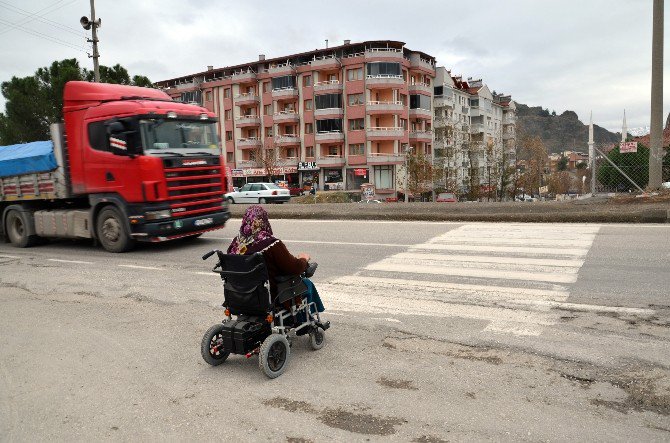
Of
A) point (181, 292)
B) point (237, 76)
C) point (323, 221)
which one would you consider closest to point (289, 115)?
point (237, 76)

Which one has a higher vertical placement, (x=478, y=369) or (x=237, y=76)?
(x=237, y=76)

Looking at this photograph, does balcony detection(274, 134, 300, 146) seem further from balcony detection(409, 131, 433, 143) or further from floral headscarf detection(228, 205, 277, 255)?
floral headscarf detection(228, 205, 277, 255)

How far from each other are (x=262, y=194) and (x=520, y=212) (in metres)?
25.5

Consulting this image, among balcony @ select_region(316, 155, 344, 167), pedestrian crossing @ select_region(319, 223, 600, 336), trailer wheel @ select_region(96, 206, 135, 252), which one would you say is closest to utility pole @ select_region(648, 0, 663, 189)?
pedestrian crossing @ select_region(319, 223, 600, 336)

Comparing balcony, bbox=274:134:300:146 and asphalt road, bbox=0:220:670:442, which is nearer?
asphalt road, bbox=0:220:670:442

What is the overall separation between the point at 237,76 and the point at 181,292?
6305 cm

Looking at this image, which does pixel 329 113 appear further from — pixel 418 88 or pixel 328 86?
pixel 418 88

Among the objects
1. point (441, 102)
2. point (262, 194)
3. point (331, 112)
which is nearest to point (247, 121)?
point (331, 112)

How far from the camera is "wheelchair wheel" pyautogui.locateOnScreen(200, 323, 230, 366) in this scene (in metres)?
4.58

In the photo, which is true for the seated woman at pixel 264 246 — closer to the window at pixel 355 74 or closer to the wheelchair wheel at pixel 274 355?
the wheelchair wheel at pixel 274 355

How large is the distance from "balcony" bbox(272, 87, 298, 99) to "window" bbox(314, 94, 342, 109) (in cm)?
371

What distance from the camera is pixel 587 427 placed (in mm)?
3273

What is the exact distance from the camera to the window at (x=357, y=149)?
57688 millimetres

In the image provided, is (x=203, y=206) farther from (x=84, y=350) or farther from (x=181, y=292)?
(x=84, y=350)
